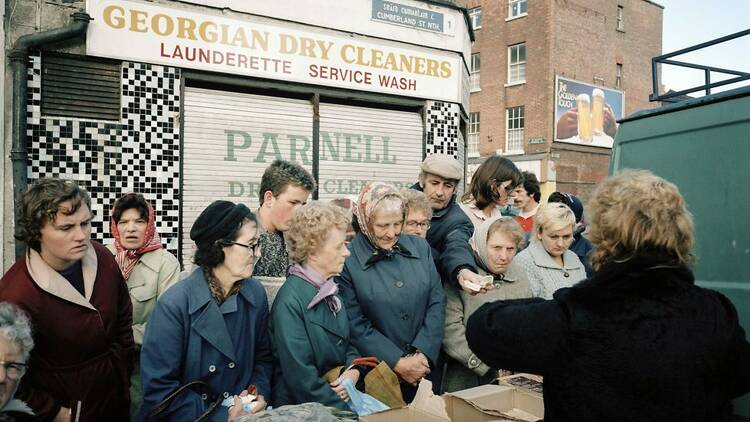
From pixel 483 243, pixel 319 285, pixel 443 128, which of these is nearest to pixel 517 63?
pixel 443 128

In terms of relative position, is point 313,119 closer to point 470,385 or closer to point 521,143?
point 470,385

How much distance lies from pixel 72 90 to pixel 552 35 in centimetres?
2043

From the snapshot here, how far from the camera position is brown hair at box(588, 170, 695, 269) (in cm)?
178

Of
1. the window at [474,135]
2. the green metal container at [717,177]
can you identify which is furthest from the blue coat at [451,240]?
the window at [474,135]

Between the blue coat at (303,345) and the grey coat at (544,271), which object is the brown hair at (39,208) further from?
the grey coat at (544,271)

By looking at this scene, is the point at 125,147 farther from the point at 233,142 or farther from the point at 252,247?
the point at 252,247

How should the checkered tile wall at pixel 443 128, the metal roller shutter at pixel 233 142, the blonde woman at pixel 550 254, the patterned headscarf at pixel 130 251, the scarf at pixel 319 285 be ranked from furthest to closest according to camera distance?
the checkered tile wall at pixel 443 128, the metal roller shutter at pixel 233 142, the blonde woman at pixel 550 254, the patterned headscarf at pixel 130 251, the scarf at pixel 319 285

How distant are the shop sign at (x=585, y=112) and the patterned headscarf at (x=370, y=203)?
2078 cm

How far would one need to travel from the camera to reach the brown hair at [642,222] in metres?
1.78

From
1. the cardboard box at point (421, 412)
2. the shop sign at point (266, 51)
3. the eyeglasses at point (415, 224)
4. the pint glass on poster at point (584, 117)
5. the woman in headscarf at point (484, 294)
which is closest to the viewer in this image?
the cardboard box at point (421, 412)

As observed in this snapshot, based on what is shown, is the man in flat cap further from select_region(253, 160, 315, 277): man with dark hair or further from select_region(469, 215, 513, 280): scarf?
select_region(253, 160, 315, 277): man with dark hair

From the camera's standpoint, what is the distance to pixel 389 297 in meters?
3.24

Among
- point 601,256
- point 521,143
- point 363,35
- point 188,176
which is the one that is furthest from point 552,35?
point 601,256

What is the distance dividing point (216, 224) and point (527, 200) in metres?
4.10
